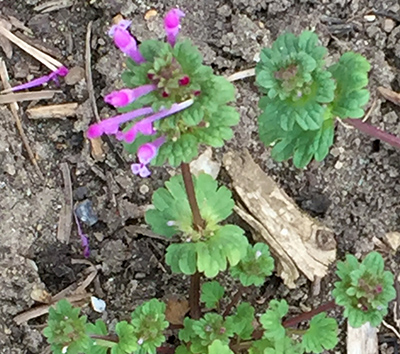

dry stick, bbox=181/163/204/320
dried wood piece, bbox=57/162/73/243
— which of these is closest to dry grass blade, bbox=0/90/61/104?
dried wood piece, bbox=57/162/73/243

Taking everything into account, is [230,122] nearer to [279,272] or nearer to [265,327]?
[265,327]

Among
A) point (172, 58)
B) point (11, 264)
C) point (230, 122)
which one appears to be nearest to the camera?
point (172, 58)

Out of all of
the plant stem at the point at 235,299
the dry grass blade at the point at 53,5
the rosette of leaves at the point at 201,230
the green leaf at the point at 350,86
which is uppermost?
the green leaf at the point at 350,86

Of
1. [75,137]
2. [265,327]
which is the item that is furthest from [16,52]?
[265,327]

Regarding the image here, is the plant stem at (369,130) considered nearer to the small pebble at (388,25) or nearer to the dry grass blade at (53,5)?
the small pebble at (388,25)

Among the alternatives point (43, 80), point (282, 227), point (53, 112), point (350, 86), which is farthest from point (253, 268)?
point (43, 80)

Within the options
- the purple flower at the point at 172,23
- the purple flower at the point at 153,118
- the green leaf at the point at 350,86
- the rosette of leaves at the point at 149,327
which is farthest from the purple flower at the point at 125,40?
the rosette of leaves at the point at 149,327

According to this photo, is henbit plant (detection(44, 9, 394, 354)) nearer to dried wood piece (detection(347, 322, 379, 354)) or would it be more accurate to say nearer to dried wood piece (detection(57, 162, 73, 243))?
dried wood piece (detection(347, 322, 379, 354))
